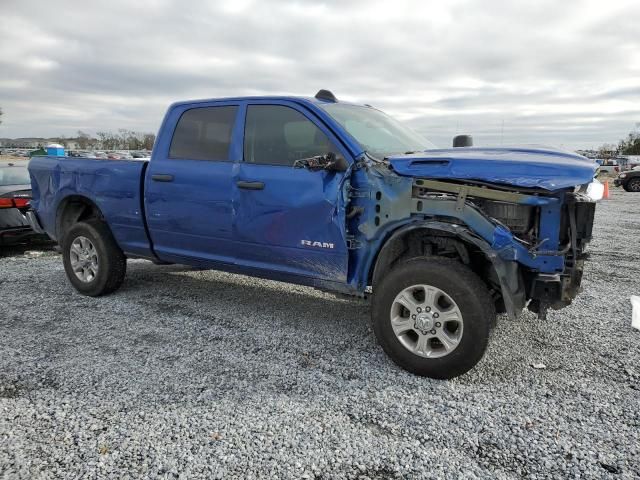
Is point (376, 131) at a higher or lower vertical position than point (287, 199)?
higher

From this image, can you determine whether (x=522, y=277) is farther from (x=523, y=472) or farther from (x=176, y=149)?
(x=176, y=149)

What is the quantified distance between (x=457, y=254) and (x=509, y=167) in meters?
0.81

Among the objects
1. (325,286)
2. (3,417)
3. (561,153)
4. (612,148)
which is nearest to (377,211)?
(325,286)

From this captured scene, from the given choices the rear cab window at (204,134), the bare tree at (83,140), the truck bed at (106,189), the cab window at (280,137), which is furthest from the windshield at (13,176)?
the bare tree at (83,140)

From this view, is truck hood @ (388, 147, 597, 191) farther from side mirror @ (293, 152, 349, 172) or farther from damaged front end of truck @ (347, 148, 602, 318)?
side mirror @ (293, 152, 349, 172)

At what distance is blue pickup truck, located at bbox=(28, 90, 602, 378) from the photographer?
324 centimetres

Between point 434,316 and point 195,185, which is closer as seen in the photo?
point 434,316

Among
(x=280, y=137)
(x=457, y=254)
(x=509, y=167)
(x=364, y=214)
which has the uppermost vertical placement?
(x=280, y=137)

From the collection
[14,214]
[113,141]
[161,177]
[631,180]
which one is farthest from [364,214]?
[113,141]

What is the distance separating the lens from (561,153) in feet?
12.0

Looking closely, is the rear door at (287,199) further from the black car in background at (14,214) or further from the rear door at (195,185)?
the black car in background at (14,214)

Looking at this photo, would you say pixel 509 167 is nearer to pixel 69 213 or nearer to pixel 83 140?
pixel 69 213

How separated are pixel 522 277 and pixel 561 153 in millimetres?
1021

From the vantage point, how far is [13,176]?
8195mm
